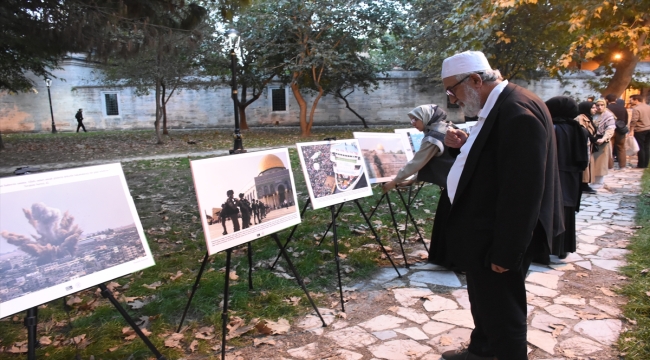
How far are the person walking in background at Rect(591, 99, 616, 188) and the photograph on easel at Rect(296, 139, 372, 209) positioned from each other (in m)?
5.73

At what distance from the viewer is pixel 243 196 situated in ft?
9.45

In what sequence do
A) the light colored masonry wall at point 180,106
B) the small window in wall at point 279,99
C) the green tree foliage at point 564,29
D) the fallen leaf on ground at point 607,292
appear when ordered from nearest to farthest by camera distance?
the fallen leaf on ground at point 607,292, the green tree foliage at point 564,29, the light colored masonry wall at point 180,106, the small window in wall at point 279,99

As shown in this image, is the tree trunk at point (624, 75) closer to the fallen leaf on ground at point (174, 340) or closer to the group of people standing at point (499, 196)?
the group of people standing at point (499, 196)

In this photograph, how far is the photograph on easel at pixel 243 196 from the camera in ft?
8.65

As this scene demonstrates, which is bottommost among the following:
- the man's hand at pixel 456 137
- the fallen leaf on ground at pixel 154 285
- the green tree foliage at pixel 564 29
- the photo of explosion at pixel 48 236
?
the fallen leaf on ground at pixel 154 285

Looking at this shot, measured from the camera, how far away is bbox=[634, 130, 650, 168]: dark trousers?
32.3 ft

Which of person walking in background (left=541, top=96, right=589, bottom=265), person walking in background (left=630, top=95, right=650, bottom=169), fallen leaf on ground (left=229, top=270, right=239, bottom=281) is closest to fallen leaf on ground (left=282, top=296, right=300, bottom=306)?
fallen leaf on ground (left=229, top=270, right=239, bottom=281)

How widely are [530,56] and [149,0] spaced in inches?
551

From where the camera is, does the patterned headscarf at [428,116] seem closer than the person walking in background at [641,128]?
Yes

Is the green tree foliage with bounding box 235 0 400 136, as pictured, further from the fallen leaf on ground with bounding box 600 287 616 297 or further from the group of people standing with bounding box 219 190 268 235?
the group of people standing with bounding box 219 190 268 235

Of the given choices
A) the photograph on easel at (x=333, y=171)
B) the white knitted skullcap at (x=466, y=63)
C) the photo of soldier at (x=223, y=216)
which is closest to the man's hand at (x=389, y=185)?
the photograph on easel at (x=333, y=171)

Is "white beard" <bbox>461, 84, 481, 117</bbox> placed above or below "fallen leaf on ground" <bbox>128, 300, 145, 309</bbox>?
above

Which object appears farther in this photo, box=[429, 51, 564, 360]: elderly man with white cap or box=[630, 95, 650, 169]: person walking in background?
box=[630, 95, 650, 169]: person walking in background

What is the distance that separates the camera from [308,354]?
2.86 metres
